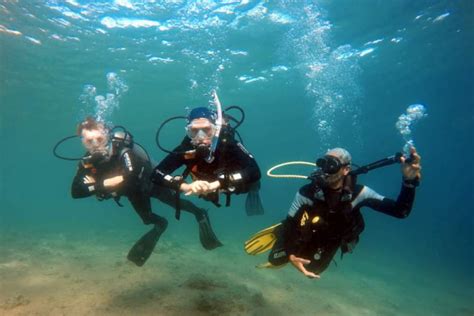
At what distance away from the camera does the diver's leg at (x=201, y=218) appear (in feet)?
26.6

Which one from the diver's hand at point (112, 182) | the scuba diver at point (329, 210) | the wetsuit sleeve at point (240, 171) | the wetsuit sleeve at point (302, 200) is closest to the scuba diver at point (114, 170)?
the diver's hand at point (112, 182)

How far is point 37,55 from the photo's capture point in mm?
22781

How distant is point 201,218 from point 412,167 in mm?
5295

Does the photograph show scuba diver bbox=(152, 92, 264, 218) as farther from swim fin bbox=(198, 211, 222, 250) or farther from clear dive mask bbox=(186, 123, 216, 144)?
swim fin bbox=(198, 211, 222, 250)

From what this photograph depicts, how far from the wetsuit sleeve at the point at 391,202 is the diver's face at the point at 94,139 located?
17.4 feet

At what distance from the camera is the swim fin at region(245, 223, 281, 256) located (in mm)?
6309

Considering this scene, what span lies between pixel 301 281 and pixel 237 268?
2731 millimetres

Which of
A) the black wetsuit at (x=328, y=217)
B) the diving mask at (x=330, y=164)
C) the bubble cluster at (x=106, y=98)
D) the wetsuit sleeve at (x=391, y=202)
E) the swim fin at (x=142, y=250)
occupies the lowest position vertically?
the swim fin at (x=142, y=250)

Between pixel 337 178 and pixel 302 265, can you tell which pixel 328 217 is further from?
pixel 302 265

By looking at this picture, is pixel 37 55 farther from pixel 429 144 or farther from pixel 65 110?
pixel 429 144

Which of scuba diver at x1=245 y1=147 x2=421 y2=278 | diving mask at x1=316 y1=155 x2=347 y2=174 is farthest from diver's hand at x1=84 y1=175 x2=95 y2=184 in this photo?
diving mask at x1=316 y1=155 x2=347 y2=174

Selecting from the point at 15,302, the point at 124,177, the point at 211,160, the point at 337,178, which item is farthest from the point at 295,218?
the point at 15,302

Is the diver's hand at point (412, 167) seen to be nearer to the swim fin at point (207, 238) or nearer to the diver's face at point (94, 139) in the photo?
the swim fin at point (207, 238)

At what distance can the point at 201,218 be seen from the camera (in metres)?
8.51
